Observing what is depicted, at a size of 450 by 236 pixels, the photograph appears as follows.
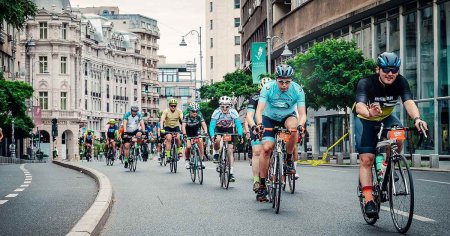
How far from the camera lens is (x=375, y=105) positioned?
350 inches

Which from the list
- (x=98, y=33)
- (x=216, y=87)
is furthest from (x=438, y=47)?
(x=98, y=33)

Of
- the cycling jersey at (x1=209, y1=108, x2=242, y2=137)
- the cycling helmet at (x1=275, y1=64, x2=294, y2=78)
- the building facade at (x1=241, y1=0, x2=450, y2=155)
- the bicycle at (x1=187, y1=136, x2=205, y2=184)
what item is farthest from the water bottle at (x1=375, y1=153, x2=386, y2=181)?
the building facade at (x1=241, y1=0, x2=450, y2=155)

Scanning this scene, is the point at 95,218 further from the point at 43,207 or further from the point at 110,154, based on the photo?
the point at 110,154

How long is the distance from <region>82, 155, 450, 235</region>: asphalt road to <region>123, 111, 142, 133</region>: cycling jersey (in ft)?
28.1

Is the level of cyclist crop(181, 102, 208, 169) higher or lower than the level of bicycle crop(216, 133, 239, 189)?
higher

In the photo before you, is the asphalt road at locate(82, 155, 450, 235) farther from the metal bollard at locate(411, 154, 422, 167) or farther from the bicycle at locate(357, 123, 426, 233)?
the metal bollard at locate(411, 154, 422, 167)

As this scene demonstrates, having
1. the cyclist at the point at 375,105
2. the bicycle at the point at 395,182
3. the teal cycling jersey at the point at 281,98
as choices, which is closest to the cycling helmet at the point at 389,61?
the cyclist at the point at 375,105

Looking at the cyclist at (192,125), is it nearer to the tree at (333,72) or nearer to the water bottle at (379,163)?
the water bottle at (379,163)

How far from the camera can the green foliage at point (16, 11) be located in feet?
51.1

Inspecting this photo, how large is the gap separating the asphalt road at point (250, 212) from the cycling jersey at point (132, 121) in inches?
338

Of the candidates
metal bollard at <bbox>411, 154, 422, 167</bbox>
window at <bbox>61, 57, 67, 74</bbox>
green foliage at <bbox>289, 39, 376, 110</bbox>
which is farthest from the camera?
window at <bbox>61, 57, 67, 74</bbox>

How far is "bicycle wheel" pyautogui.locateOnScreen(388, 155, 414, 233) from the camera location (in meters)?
8.29

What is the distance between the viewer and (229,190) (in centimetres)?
1563

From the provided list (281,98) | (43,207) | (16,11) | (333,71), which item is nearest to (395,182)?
(281,98)
